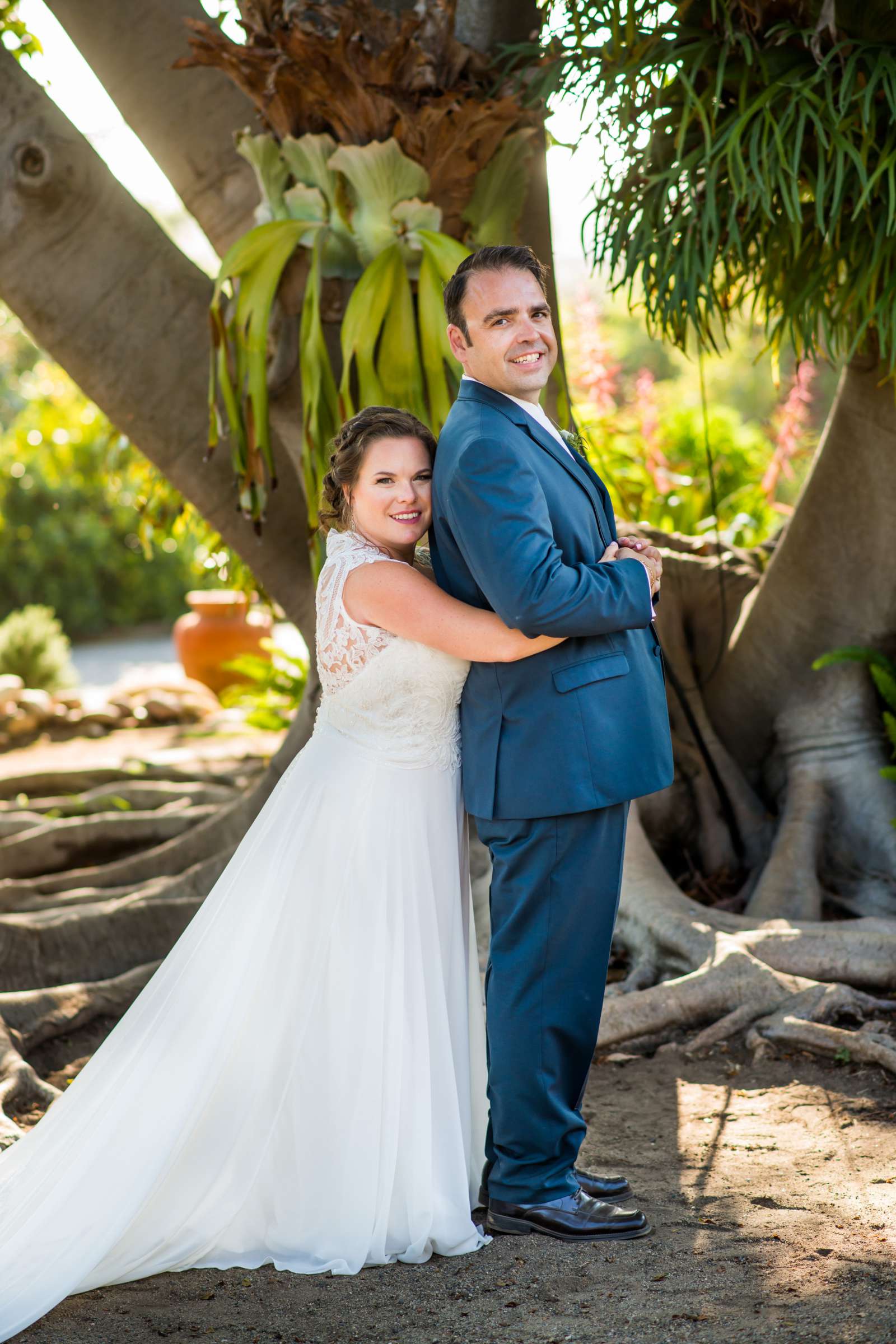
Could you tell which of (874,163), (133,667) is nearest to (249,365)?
(874,163)

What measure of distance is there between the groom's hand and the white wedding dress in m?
0.39

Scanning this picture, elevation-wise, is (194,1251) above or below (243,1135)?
below

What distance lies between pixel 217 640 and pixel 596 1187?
9.46 metres

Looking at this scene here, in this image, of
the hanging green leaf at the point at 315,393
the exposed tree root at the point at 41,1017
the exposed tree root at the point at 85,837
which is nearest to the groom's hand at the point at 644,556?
the hanging green leaf at the point at 315,393

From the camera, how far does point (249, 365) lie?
372 centimetres

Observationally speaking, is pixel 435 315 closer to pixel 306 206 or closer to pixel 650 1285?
pixel 306 206

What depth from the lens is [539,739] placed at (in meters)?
2.32

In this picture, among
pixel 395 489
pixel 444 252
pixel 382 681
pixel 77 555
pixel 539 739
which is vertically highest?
pixel 77 555

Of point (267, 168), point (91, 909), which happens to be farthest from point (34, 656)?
point (267, 168)

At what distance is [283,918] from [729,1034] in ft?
5.27

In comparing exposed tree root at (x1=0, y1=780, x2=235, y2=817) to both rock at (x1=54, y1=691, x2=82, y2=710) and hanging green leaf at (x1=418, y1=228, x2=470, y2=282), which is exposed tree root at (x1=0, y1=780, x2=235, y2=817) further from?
hanging green leaf at (x1=418, y1=228, x2=470, y2=282)

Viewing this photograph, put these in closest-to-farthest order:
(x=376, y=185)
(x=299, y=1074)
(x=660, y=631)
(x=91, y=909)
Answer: (x=299, y=1074)
(x=376, y=185)
(x=91, y=909)
(x=660, y=631)

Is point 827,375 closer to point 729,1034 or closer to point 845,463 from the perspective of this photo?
point 845,463

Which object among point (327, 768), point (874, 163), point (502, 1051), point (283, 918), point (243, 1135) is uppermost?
point (874, 163)
